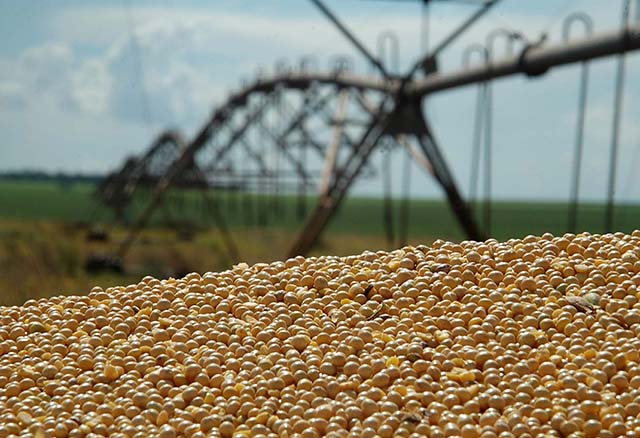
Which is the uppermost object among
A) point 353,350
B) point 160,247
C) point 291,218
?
point 353,350

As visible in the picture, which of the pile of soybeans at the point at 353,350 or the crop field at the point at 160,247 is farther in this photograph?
the crop field at the point at 160,247

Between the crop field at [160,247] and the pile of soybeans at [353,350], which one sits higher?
the pile of soybeans at [353,350]

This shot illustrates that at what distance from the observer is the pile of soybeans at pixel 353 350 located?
338cm

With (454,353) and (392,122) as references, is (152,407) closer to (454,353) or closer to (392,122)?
(454,353)

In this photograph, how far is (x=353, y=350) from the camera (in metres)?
3.74

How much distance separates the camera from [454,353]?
365 centimetres

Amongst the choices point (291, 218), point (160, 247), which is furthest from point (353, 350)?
point (291, 218)

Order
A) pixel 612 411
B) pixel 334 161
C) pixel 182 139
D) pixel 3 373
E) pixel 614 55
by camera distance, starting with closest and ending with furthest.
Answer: pixel 612 411
pixel 3 373
pixel 614 55
pixel 334 161
pixel 182 139

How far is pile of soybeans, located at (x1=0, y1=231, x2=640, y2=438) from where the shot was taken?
3375 mm

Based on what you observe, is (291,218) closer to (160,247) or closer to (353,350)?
(160,247)

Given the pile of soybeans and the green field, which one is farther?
the green field

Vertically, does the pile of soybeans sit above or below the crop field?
above

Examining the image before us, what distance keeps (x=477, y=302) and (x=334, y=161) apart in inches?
295

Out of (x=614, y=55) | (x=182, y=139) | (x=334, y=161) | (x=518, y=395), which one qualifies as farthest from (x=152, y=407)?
(x=182, y=139)
